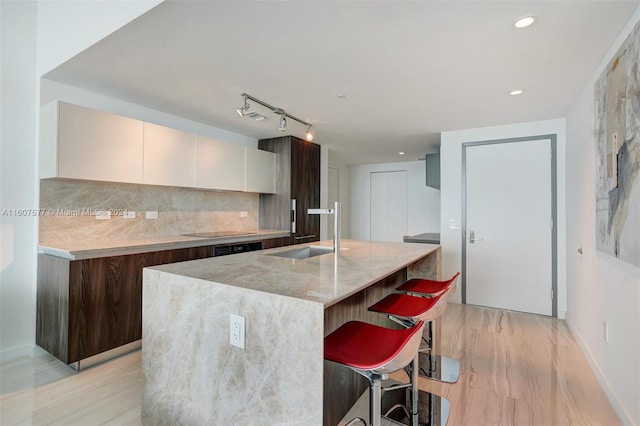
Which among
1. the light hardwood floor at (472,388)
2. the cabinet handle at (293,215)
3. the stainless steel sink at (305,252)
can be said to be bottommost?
the light hardwood floor at (472,388)

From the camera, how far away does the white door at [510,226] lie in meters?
3.67

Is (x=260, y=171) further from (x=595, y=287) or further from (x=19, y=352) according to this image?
(x=595, y=287)

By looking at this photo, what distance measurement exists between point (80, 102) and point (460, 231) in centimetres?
434

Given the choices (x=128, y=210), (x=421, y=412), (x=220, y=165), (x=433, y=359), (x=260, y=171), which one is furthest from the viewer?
(x=260, y=171)

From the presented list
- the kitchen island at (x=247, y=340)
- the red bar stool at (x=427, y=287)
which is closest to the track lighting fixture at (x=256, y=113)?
the kitchen island at (x=247, y=340)

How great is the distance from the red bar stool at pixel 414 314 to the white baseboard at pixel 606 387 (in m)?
0.94

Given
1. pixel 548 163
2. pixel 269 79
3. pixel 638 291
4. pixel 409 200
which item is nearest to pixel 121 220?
pixel 269 79

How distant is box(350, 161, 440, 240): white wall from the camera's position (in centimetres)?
643

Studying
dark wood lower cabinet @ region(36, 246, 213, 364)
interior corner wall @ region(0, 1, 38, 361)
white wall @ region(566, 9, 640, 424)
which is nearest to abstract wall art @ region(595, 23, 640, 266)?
white wall @ region(566, 9, 640, 424)

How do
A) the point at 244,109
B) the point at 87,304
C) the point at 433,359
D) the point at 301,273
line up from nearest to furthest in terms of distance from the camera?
the point at 301,273 → the point at 87,304 → the point at 433,359 → the point at 244,109

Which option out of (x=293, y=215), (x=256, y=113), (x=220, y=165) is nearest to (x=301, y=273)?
(x=256, y=113)

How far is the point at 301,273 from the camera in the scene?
1.59 metres

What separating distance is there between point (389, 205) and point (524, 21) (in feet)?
17.3

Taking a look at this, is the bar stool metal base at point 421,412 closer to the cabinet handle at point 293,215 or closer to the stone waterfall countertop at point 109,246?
the stone waterfall countertop at point 109,246
